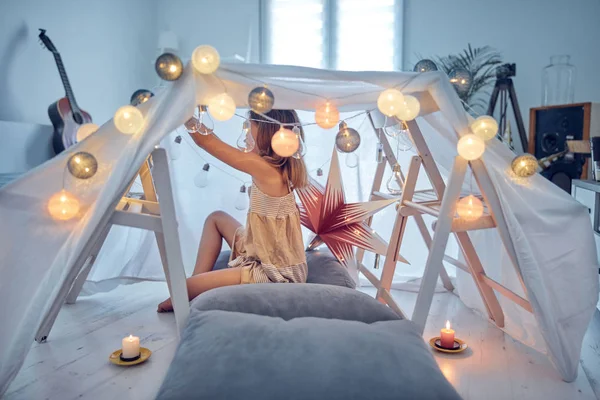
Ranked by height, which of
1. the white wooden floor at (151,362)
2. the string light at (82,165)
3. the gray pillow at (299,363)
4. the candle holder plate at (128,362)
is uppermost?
the string light at (82,165)

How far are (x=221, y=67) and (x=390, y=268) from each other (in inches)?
44.1

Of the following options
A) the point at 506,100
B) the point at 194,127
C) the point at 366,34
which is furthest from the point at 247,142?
the point at 366,34

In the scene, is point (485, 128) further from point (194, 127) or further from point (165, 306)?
point (165, 306)

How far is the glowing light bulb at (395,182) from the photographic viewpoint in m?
2.51

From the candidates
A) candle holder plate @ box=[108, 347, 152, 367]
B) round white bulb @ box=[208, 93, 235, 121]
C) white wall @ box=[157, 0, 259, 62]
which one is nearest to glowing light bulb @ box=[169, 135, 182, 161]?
candle holder plate @ box=[108, 347, 152, 367]

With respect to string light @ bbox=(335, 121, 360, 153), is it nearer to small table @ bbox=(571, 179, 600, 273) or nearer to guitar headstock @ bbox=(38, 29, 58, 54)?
small table @ bbox=(571, 179, 600, 273)

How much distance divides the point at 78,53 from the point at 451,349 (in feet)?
10.0

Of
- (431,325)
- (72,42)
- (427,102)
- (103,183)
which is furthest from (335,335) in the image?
(72,42)

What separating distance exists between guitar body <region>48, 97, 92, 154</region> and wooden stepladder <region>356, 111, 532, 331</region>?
1.71 m

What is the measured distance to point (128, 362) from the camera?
175 cm

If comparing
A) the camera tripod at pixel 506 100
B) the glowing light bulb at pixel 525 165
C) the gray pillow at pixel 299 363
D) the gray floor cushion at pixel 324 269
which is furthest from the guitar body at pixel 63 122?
the camera tripod at pixel 506 100

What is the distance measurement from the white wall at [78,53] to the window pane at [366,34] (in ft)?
5.20

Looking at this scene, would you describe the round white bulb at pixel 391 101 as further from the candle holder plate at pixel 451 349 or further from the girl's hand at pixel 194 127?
the candle holder plate at pixel 451 349

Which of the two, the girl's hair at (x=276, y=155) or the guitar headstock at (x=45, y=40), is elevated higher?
the guitar headstock at (x=45, y=40)
